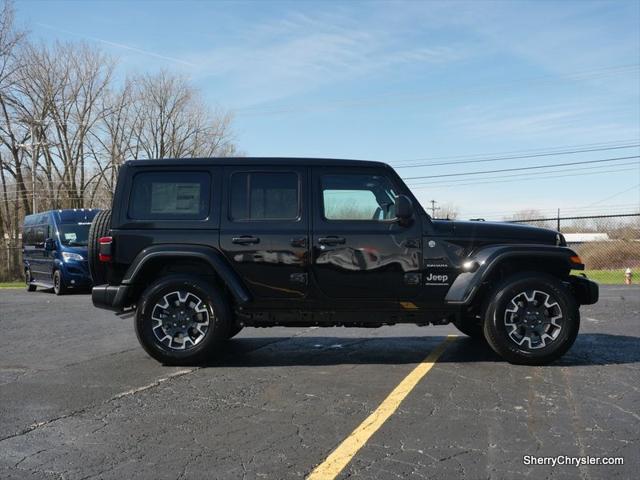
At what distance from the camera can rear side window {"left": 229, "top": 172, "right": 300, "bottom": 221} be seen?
6297 mm

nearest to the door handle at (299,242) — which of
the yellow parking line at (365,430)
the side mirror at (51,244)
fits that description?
the yellow parking line at (365,430)

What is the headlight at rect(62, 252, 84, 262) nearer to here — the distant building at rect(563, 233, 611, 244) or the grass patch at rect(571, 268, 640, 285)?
the grass patch at rect(571, 268, 640, 285)

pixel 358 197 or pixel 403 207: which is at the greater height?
pixel 358 197

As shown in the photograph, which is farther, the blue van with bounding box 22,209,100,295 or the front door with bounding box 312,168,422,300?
the blue van with bounding box 22,209,100,295

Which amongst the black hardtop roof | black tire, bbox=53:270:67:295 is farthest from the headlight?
the black hardtop roof

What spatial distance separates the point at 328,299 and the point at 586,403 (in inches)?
99.4

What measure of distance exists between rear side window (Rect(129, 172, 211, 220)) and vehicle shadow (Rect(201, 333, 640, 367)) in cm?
160

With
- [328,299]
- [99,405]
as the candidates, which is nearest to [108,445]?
[99,405]

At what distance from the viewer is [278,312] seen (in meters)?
6.24

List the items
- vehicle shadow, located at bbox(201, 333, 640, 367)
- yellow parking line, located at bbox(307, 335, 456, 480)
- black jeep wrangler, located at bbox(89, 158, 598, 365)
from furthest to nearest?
vehicle shadow, located at bbox(201, 333, 640, 367), black jeep wrangler, located at bbox(89, 158, 598, 365), yellow parking line, located at bbox(307, 335, 456, 480)

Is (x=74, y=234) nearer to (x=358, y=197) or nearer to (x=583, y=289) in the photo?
(x=358, y=197)

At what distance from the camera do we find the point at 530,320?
6035 millimetres

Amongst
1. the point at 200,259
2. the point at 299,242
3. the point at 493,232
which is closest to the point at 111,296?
the point at 200,259

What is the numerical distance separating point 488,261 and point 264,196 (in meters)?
2.33
